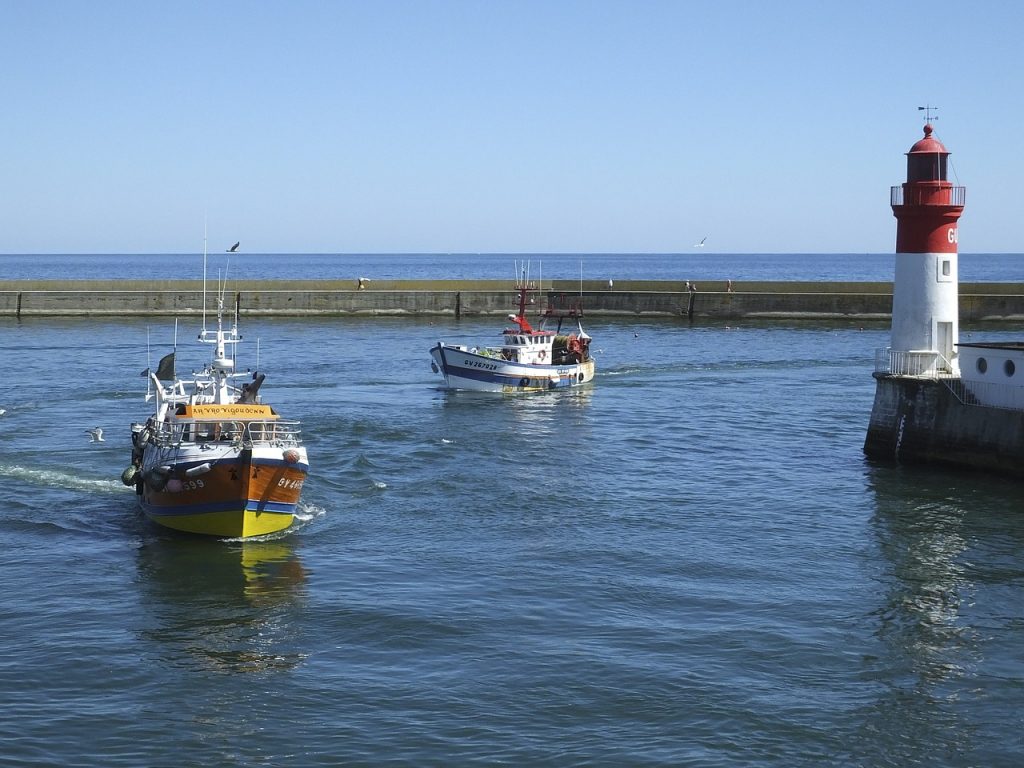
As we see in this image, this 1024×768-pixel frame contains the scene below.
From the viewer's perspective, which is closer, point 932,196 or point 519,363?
point 932,196

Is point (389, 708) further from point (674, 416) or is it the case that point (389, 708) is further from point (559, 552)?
point (674, 416)

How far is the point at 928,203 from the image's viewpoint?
1449 inches

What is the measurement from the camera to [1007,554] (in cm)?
2845

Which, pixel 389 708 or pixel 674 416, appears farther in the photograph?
pixel 674 416

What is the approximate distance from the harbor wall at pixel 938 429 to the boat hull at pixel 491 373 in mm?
22387

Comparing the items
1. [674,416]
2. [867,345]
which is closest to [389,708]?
[674,416]

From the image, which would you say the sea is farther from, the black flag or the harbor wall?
the black flag

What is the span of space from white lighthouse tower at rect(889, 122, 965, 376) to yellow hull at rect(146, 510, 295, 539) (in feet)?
62.8

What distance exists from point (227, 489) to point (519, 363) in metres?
31.8

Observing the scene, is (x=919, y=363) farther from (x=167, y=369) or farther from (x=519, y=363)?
(x=519, y=363)

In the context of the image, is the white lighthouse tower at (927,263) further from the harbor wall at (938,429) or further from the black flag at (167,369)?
the black flag at (167,369)

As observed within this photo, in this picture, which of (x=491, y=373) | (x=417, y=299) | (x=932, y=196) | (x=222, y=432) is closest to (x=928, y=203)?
(x=932, y=196)

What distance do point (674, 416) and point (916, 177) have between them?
650 inches

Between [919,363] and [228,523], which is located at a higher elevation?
[919,363]
